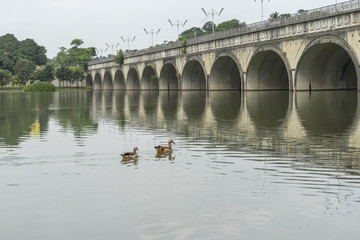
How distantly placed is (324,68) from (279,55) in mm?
4542

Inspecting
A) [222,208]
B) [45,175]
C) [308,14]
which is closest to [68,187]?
[45,175]

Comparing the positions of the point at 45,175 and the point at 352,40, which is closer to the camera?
the point at 45,175

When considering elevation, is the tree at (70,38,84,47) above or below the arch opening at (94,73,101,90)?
above

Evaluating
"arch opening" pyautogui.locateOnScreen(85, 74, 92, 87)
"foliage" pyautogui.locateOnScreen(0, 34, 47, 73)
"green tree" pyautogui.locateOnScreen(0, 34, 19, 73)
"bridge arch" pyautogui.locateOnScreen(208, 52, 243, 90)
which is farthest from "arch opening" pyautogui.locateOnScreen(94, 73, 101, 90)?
"bridge arch" pyautogui.locateOnScreen(208, 52, 243, 90)

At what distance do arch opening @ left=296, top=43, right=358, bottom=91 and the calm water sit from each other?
28.7 metres

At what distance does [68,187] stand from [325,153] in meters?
6.73

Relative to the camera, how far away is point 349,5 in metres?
38.6

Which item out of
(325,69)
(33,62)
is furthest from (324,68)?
(33,62)

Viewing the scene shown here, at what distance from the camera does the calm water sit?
704 cm

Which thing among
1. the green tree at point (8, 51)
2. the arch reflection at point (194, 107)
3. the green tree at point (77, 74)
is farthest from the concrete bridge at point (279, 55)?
the green tree at point (8, 51)

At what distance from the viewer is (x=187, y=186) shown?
945 centimetres

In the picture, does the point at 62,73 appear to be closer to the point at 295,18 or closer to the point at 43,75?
the point at 43,75

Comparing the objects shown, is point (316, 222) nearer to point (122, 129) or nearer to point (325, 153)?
point (325, 153)

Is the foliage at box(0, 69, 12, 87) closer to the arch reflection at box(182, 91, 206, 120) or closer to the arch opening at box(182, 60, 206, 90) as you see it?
the arch opening at box(182, 60, 206, 90)
